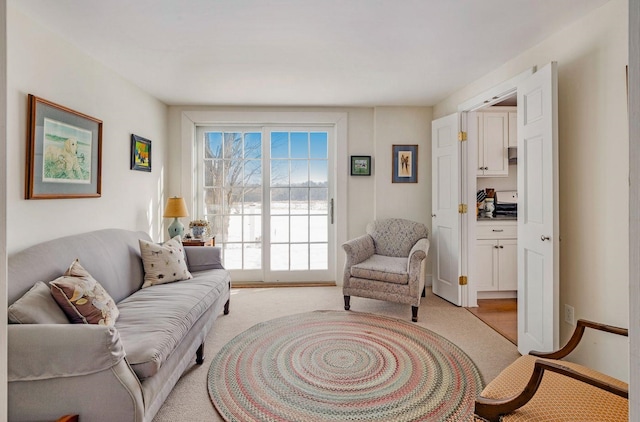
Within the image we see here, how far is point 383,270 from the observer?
3162 millimetres

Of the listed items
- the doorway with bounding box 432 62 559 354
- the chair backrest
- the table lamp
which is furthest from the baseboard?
the table lamp

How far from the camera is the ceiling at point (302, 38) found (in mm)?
1908

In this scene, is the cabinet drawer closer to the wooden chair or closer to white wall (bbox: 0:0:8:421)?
the wooden chair

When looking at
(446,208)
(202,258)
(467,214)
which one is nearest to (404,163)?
(446,208)

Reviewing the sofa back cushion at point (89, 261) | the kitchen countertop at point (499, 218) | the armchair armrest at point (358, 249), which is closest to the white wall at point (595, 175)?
the kitchen countertop at point (499, 218)

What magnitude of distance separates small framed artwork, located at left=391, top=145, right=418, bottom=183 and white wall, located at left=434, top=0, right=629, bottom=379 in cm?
190

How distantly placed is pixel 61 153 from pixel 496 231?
13.3 feet

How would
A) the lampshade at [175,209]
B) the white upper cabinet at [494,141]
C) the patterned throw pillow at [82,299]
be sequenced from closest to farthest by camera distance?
the patterned throw pillow at [82,299], the lampshade at [175,209], the white upper cabinet at [494,141]

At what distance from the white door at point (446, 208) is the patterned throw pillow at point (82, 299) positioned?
3094mm

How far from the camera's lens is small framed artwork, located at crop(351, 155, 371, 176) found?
4.16m

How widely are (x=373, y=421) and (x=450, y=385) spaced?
2.04ft

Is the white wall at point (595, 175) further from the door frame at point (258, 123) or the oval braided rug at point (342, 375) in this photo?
the door frame at point (258, 123)

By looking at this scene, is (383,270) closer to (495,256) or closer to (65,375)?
(495,256)

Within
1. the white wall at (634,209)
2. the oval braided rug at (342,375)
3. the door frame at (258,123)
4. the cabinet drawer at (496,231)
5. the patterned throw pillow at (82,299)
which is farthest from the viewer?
the door frame at (258,123)
